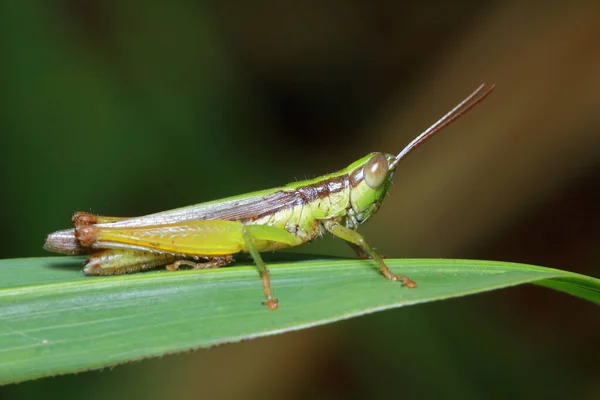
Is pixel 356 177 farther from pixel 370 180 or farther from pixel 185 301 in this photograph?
pixel 185 301

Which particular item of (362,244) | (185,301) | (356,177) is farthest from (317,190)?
(185,301)

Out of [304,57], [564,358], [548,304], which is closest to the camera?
[564,358]

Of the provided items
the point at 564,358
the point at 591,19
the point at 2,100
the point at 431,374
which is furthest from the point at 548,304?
the point at 2,100

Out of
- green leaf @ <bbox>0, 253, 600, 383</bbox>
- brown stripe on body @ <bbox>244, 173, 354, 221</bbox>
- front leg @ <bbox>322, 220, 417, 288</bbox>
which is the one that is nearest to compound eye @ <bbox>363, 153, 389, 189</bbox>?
brown stripe on body @ <bbox>244, 173, 354, 221</bbox>

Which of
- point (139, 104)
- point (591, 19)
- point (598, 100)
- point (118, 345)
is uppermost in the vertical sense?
point (139, 104)

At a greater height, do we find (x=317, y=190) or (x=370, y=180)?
(x=317, y=190)

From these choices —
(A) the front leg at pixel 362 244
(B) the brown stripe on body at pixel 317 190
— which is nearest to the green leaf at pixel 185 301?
(A) the front leg at pixel 362 244

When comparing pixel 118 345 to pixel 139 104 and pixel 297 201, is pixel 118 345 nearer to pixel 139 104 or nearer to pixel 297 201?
pixel 297 201
